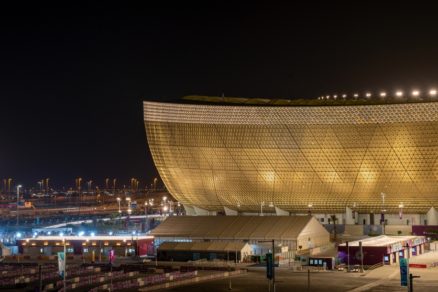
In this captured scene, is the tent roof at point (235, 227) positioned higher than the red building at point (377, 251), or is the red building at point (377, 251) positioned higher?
the tent roof at point (235, 227)

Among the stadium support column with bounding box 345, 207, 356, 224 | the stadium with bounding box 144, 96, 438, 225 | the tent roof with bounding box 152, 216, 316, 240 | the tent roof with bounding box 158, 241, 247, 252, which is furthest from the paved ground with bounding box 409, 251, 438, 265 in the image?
the tent roof with bounding box 158, 241, 247, 252

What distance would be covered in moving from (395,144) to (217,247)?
2083 cm

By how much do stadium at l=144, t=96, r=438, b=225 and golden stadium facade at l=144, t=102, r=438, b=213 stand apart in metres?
0.11

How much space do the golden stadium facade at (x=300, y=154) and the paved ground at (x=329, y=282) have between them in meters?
19.1

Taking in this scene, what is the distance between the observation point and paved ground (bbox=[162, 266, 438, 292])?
53.4 metres

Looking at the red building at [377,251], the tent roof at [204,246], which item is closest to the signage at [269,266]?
the red building at [377,251]

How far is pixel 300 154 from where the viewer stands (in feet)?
275

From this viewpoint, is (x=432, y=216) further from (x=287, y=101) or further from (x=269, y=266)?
(x=269, y=266)

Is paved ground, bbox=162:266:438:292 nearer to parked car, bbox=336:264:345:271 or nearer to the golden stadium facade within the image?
parked car, bbox=336:264:345:271

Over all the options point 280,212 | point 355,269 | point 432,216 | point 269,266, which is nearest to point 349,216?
point 280,212

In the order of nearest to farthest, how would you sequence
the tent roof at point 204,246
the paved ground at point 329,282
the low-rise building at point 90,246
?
the paved ground at point 329,282 < the tent roof at point 204,246 < the low-rise building at point 90,246

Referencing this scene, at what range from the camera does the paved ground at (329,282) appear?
53406mm

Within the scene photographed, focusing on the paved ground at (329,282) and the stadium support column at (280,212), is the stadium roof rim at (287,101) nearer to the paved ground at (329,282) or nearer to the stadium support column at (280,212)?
the stadium support column at (280,212)

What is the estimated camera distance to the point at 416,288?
171ft
